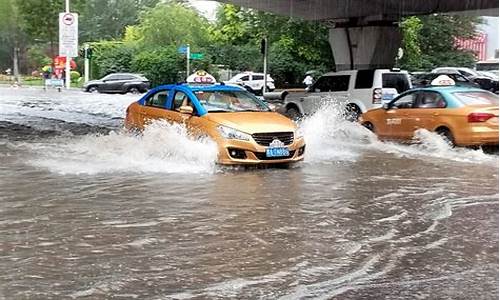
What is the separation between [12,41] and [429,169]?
66423mm

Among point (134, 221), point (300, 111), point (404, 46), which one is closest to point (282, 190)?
point (134, 221)

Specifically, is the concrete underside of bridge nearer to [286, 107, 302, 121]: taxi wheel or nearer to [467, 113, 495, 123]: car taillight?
[286, 107, 302, 121]: taxi wheel

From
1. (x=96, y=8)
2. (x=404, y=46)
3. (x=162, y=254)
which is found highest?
(x=96, y=8)

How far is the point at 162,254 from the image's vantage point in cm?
641

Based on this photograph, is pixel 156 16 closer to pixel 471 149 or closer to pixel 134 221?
pixel 471 149

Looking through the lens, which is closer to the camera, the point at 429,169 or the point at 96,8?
the point at 429,169

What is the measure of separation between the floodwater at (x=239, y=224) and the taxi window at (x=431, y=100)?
0.80m

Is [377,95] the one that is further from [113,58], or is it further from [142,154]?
[113,58]

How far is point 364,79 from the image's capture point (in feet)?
65.5

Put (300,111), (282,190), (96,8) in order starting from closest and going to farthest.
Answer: (282,190)
(300,111)
(96,8)

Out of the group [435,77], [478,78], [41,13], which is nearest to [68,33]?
[41,13]

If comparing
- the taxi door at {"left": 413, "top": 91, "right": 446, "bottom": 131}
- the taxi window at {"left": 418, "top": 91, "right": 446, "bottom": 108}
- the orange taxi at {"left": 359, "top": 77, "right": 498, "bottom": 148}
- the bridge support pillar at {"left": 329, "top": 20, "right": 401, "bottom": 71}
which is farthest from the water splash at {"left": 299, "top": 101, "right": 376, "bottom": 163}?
the bridge support pillar at {"left": 329, "top": 20, "right": 401, "bottom": 71}

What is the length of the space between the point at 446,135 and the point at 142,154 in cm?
590

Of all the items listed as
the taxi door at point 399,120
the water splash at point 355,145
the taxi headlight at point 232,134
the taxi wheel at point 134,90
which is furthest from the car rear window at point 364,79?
the taxi wheel at point 134,90
